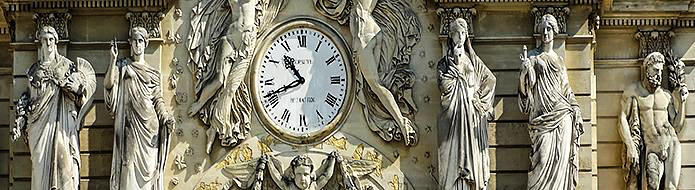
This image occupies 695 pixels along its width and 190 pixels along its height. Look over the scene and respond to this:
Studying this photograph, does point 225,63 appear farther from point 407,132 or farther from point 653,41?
point 653,41

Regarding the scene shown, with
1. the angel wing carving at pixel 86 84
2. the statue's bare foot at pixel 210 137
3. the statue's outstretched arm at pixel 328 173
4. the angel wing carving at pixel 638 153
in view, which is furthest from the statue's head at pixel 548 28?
the angel wing carving at pixel 86 84

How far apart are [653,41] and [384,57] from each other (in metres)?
3.23

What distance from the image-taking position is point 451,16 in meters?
24.8

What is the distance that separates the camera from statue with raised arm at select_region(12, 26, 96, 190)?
24.4 metres

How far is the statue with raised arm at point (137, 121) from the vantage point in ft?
79.8

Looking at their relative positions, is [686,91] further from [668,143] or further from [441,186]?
[441,186]

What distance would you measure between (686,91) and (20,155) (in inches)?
302

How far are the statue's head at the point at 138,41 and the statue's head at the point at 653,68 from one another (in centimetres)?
576

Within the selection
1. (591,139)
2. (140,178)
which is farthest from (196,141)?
(591,139)

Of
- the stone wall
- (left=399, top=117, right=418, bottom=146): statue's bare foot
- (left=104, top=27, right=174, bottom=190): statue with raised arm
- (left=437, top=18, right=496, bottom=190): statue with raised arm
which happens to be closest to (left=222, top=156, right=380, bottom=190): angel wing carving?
(left=399, top=117, right=418, bottom=146): statue's bare foot

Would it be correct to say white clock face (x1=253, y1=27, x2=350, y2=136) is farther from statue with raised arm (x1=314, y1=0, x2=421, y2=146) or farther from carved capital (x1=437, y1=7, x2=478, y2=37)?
carved capital (x1=437, y1=7, x2=478, y2=37)

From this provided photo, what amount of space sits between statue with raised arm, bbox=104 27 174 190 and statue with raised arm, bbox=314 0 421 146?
212cm

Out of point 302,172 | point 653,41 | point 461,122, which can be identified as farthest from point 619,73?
point 302,172

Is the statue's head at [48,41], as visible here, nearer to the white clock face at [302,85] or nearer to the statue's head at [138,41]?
the statue's head at [138,41]
